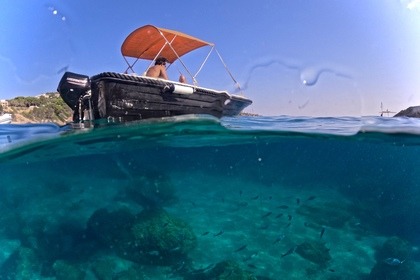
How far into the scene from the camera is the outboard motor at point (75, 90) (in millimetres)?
7375

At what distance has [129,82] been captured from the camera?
295 inches

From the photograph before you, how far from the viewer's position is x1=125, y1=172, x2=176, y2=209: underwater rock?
1284 centimetres

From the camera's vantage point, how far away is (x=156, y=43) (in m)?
7.89

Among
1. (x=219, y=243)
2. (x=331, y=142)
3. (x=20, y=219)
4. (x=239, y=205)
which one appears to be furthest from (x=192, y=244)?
(x=20, y=219)

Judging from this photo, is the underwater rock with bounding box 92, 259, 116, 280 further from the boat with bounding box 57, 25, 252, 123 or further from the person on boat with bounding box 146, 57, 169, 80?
the person on boat with bounding box 146, 57, 169, 80

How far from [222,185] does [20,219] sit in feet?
32.1

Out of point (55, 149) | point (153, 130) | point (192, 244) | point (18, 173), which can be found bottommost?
point (192, 244)

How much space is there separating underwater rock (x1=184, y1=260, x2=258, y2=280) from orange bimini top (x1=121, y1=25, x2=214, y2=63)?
6.07m

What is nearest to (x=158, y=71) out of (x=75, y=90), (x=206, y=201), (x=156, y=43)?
(x=156, y=43)

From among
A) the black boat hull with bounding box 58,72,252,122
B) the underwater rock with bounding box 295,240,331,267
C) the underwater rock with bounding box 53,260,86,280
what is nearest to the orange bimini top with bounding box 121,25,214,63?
the black boat hull with bounding box 58,72,252,122

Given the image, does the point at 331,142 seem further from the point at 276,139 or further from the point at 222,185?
the point at 222,185

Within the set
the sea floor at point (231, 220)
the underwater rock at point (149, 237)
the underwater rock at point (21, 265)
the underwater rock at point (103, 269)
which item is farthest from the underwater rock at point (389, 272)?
the underwater rock at point (21, 265)

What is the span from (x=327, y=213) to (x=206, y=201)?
550 cm

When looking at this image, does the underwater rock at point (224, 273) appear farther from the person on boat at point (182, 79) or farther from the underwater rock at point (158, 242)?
the person on boat at point (182, 79)
